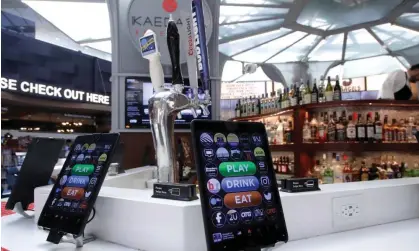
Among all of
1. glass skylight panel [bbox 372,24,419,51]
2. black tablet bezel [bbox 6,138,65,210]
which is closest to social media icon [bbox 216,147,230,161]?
Answer: black tablet bezel [bbox 6,138,65,210]

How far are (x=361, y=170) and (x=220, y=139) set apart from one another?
9.18 feet

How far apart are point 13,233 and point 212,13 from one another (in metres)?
2.34

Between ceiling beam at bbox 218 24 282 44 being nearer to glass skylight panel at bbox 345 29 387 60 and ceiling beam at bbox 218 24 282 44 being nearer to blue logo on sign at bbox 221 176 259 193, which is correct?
glass skylight panel at bbox 345 29 387 60

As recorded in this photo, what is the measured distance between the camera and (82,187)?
0.98 meters

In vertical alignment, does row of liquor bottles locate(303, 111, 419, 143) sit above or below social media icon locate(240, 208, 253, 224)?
above

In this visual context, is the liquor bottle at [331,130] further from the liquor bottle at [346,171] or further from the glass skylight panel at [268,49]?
the glass skylight panel at [268,49]

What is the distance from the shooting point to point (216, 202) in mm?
779

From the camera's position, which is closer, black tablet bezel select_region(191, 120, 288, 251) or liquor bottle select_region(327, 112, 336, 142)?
black tablet bezel select_region(191, 120, 288, 251)

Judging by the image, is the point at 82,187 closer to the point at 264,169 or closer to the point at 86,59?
the point at 264,169

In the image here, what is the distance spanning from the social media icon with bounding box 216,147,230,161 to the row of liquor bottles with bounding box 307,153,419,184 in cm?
262

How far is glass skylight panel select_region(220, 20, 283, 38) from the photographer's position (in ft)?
22.9

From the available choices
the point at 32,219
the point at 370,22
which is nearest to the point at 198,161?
the point at 32,219

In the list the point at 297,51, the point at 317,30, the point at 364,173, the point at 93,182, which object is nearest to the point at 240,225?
the point at 93,182

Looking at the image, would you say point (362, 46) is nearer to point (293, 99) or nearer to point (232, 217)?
point (293, 99)
